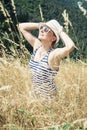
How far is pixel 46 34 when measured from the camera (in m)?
3.97

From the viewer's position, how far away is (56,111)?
3.14m

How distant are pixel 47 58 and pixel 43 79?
18 cm

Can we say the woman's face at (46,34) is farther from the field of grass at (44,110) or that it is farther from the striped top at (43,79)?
the field of grass at (44,110)

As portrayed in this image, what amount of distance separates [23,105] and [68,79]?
71 cm

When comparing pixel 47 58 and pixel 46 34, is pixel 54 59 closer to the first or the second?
pixel 47 58

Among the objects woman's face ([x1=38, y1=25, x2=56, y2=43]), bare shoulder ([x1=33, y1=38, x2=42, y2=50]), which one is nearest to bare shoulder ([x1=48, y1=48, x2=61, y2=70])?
woman's face ([x1=38, y1=25, x2=56, y2=43])

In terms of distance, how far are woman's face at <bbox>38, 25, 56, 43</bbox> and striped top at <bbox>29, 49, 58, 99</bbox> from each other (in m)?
0.13

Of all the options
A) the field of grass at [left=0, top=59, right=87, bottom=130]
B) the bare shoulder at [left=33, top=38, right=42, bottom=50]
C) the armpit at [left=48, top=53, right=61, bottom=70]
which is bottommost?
the field of grass at [left=0, top=59, right=87, bottom=130]

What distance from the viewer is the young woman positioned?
3.65 m

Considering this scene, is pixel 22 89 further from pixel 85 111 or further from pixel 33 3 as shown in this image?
pixel 33 3

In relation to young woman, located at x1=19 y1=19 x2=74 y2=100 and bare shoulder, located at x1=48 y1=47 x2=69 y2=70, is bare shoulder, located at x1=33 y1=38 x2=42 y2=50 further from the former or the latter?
bare shoulder, located at x1=48 y1=47 x2=69 y2=70

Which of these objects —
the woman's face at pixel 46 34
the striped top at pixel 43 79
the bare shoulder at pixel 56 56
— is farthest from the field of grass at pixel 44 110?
the woman's face at pixel 46 34

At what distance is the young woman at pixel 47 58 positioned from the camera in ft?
12.0

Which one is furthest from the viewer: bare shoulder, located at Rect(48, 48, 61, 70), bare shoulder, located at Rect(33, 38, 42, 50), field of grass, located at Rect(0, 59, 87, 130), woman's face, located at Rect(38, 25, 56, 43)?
bare shoulder, located at Rect(33, 38, 42, 50)
